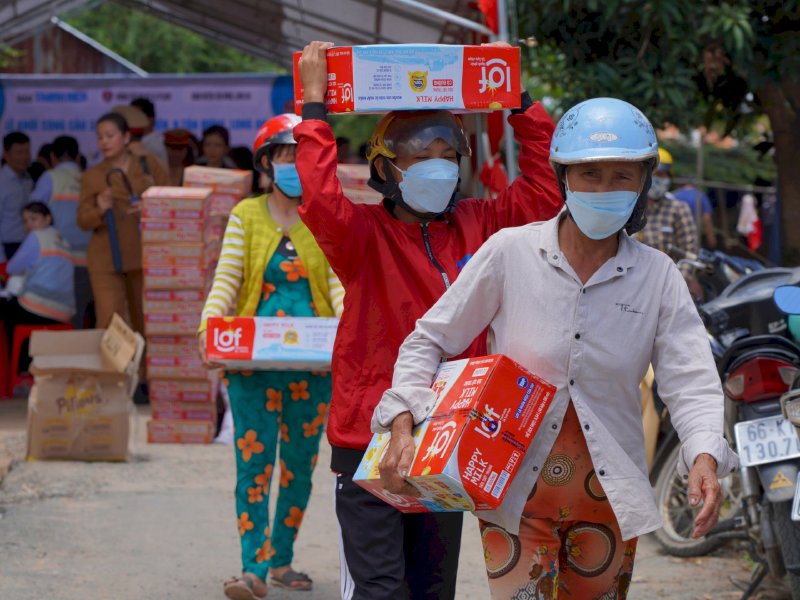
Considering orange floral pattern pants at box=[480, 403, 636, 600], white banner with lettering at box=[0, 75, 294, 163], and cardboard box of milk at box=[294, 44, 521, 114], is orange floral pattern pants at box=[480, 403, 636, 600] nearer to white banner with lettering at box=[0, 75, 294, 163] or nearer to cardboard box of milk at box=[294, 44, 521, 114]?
cardboard box of milk at box=[294, 44, 521, 114]

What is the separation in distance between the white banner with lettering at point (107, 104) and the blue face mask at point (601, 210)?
1122 cm

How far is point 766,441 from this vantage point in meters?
5.08

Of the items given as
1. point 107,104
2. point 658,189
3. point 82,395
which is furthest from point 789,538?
point 107,104

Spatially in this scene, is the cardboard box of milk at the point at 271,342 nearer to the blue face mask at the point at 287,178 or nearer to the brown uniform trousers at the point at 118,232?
the blue face mask at the point at 287,178

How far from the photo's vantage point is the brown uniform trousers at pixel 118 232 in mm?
10805

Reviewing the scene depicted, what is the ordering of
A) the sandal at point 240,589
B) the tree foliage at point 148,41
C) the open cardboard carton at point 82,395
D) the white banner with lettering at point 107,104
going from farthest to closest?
the tree foliage at point 148,41 < the white banner with lettering at point 107,104 < the open cardboard carton at point 82,395 < the sandal at point 240,589

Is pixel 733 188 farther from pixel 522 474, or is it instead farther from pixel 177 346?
pixel 522 474

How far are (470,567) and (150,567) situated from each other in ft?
4.85

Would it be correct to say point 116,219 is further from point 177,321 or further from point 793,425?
point 793,425

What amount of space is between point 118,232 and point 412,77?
293 inches

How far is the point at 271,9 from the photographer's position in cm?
1199

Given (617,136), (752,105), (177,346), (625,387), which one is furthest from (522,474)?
(752,105)

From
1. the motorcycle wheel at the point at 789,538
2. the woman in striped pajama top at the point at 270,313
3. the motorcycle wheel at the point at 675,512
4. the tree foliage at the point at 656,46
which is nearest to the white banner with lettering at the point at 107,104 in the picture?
the tree foliage at the point at 656,46

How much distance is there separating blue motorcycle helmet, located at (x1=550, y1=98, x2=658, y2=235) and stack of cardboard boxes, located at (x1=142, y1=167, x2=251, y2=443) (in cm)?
613
